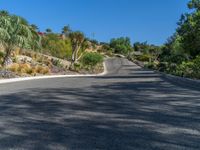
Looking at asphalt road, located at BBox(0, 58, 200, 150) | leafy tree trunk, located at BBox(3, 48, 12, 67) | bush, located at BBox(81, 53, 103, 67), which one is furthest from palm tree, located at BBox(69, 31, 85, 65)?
asphalt road, located at BBox(0, 58, 200, 150)

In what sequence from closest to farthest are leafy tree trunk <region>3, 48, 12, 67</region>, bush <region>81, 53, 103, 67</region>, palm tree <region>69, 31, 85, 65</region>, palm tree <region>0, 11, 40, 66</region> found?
1. palm tree <region>0, 11, 40, 66</region>
2. leafy tree trunk <region>3, 48, 12, 67</region>
3. bush <region>81, 53, 103, 67</region>
4. palm tree <region>69, 31, 85, 65</region>

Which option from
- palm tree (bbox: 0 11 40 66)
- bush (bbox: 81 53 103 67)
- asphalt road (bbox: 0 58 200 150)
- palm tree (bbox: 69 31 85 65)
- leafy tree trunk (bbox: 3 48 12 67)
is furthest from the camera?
palm tree (bbox: 69 31 85 65)

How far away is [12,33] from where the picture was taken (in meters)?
35.5

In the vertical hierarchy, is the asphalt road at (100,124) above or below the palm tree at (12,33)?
below

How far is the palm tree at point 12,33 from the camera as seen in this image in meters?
34.2

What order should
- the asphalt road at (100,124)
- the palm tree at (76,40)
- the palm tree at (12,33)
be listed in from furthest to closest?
the palm tree at (76,40), the palm tree at (12,33), the asphalt road at (100,124)

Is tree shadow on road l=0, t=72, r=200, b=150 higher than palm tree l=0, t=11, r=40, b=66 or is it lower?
lower

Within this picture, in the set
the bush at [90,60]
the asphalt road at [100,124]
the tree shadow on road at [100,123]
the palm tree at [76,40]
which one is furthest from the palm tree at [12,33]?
the palm tree at [76,40]

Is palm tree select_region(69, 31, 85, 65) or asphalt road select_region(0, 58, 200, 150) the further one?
palm tree select_region(69, 31, 85, 65)

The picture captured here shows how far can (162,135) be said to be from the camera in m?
7.50

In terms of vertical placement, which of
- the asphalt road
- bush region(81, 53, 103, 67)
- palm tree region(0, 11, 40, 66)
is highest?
palm tree region(0, 11, 40, 66)

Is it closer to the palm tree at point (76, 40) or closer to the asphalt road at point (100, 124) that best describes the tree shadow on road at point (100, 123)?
the asphalt road at point (100, 124)

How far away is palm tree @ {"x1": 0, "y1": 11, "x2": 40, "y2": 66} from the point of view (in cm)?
3419

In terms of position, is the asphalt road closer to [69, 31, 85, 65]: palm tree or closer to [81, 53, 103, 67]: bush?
[81, 53, 103, 67]: bush
